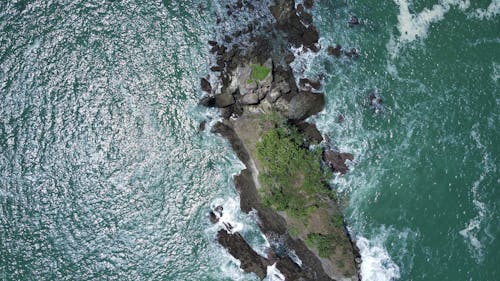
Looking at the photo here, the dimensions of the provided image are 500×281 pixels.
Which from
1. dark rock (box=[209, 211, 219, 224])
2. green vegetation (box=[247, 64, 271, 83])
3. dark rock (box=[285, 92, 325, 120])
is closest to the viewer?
dark rock (box=[209, 211, 219, 224])

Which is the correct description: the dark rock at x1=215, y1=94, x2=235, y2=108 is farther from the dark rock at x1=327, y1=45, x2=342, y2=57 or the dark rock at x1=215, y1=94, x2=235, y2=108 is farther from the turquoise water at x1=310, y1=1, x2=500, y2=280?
the dark rock at x1=327, y1=45, x2=342, y2=57

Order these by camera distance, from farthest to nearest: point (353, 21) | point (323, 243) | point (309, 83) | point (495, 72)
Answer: point (495, 72) < point (353, 21) < point (309, 83) < point (323, 243)

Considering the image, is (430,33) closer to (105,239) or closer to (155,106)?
(155,106)

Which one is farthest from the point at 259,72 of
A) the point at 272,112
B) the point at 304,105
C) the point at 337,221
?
the point at 337,221

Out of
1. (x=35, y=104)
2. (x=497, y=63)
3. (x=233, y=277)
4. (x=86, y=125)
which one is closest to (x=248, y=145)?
(x=233, y=277)

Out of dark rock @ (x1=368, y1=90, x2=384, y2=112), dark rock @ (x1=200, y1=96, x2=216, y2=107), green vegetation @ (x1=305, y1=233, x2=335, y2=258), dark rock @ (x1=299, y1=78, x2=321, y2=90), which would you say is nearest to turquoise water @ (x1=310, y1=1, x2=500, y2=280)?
dark rock @ (x1=368, y1=90, x2=384, y2=112)

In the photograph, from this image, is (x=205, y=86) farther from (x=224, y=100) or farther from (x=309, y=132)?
(x=309, y=132)
